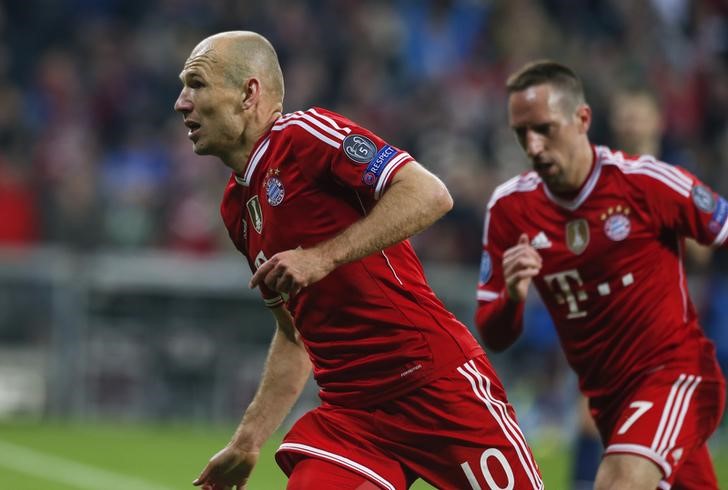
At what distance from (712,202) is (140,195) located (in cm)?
862

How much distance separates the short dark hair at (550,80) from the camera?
611 cm

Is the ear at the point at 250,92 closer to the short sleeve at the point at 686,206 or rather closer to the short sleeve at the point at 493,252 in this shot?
the short sleeve at the point at 493,252

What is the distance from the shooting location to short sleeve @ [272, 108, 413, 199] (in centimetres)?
447

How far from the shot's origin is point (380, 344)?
4.73m

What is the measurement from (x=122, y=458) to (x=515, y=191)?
6.10 metres

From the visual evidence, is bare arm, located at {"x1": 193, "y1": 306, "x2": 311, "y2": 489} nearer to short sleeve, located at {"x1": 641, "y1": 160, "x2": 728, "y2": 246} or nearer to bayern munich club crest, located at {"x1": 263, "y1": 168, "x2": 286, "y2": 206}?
bayern munich club crest, located at {"x1": 263, "y1": 168, "x2": 286, "y2": 206}

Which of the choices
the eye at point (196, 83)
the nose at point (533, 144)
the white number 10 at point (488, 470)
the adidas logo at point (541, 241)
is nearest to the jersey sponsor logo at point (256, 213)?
the eye at point (196, 83)

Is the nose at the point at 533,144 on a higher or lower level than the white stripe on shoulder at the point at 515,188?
higher

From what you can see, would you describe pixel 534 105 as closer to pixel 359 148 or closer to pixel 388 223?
pixel 359 148

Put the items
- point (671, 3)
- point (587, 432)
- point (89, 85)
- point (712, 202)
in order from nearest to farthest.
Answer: point (712, 202), point (587, 432), point (89, 85), point (671, 3)

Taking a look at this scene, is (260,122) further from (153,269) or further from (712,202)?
(153,269)

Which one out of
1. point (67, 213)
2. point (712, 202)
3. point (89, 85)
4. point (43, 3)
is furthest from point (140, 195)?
point (712, 202)

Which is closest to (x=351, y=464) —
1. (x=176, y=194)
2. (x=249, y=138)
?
(x=249, y=138)

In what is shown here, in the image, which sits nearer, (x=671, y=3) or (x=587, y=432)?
(x=587, y=432)
